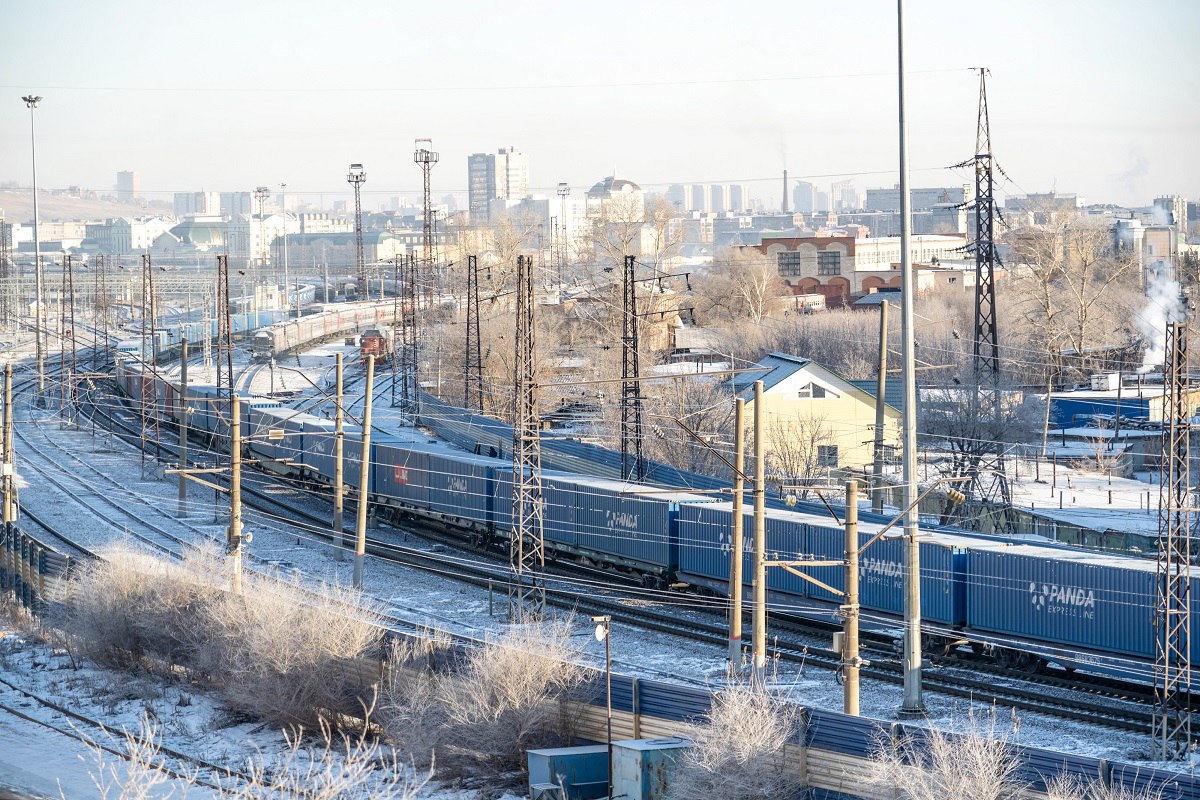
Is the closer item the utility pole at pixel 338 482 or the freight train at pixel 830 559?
the freight train at pixel 830 559

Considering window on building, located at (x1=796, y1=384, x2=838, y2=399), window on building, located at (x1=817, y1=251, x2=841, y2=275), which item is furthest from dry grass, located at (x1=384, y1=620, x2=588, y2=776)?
window on building, located at (x1=817, y1=251, x2=841, y2=275)

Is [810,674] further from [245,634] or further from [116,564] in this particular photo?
[116,564]

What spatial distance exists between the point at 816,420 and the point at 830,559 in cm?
1803

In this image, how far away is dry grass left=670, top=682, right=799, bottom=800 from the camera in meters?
15.5

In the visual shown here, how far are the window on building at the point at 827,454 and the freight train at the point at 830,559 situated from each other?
38.0 feet

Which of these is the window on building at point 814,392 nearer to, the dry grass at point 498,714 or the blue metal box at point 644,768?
the dry grass at point 498,714

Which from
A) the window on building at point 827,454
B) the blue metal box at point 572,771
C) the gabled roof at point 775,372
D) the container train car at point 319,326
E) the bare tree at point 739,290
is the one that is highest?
the bare tree at point 739,290

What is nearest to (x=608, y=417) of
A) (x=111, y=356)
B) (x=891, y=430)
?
(x=891, y=430)

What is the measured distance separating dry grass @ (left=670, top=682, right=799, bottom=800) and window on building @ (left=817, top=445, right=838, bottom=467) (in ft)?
82.3

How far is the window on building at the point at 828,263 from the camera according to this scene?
85750 millimetres

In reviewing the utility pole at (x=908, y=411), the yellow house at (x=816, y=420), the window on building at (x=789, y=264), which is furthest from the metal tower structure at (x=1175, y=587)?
the window on building at (x=789, y=264)

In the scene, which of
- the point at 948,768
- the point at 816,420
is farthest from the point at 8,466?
the point at 948,768

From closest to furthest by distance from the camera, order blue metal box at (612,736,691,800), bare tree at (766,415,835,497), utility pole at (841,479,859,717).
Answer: utility pole at (841,479,859,717) < blue metal box at (612,736,691,800) < bare tree at (766,415,835,497)

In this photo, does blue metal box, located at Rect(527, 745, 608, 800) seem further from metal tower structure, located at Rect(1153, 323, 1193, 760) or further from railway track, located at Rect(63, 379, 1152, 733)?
metal tower structure, located at Rect(1153, 323, 1193, 760)
